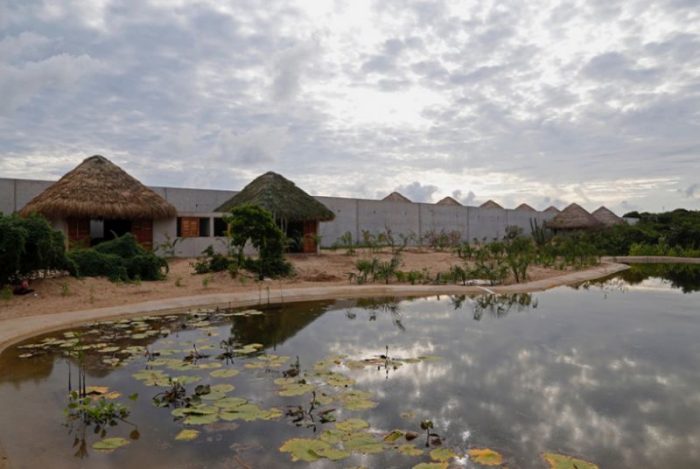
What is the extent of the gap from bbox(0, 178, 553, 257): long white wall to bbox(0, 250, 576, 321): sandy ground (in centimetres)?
200

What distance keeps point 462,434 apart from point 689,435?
1.62 metres

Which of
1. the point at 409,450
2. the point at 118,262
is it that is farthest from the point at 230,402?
the point at 118,262

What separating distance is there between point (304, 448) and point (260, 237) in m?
9.08

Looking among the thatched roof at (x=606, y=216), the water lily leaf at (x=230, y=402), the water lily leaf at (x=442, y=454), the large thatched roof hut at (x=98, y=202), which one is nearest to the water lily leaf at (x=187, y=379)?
the water lily leaf at (x=230, y=402)

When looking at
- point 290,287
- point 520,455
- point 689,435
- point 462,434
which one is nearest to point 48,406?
point 462,434

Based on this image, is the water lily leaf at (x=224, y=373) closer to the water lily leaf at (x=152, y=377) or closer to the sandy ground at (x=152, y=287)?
the water lily leaf at (x=152, y=377)

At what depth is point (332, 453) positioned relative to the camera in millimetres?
3465

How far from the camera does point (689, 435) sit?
3.82 meters

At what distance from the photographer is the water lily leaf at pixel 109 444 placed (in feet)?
11.8

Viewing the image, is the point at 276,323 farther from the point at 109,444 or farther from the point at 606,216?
the point at 606,216

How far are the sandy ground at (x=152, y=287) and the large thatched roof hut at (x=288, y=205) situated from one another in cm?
248

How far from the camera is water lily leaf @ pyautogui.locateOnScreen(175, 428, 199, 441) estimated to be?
3.76 m

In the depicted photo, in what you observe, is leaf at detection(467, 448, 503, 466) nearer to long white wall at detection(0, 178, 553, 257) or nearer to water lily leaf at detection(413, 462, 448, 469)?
water lily leaf at detection(413, 462, 448, 469)

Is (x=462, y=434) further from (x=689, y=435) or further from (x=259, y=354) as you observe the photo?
(x=259, y=354)
